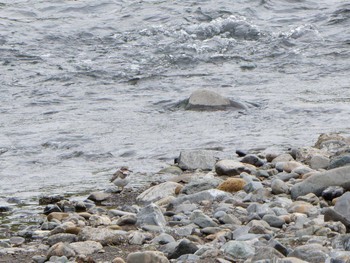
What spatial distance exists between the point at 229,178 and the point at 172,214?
0.87 meters

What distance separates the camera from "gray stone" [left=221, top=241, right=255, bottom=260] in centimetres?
419

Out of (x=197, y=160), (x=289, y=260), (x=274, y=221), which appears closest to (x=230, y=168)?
(x=197, y=160)

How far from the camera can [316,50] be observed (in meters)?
12.5

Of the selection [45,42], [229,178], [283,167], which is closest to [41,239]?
[229,178]

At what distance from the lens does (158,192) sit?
5965 mm

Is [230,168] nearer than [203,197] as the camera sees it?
No

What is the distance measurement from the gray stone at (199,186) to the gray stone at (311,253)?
69.5 inches

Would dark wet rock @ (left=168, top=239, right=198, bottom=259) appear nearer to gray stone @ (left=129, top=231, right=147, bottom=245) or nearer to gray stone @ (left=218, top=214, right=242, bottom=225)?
gray stone @ (left=129, top=231, right=147, bottom=245)

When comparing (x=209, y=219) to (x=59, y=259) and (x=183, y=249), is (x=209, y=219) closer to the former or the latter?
(x=183, y=249)

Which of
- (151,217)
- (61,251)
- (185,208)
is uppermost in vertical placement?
(61,251)

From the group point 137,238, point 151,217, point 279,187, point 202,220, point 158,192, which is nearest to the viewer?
point 137,238

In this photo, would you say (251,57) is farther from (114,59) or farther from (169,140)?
(169,140)

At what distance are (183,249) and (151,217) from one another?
0.75m

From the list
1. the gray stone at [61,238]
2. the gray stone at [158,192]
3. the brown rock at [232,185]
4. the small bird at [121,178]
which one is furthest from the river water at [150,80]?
the gray stone at [61,238]
